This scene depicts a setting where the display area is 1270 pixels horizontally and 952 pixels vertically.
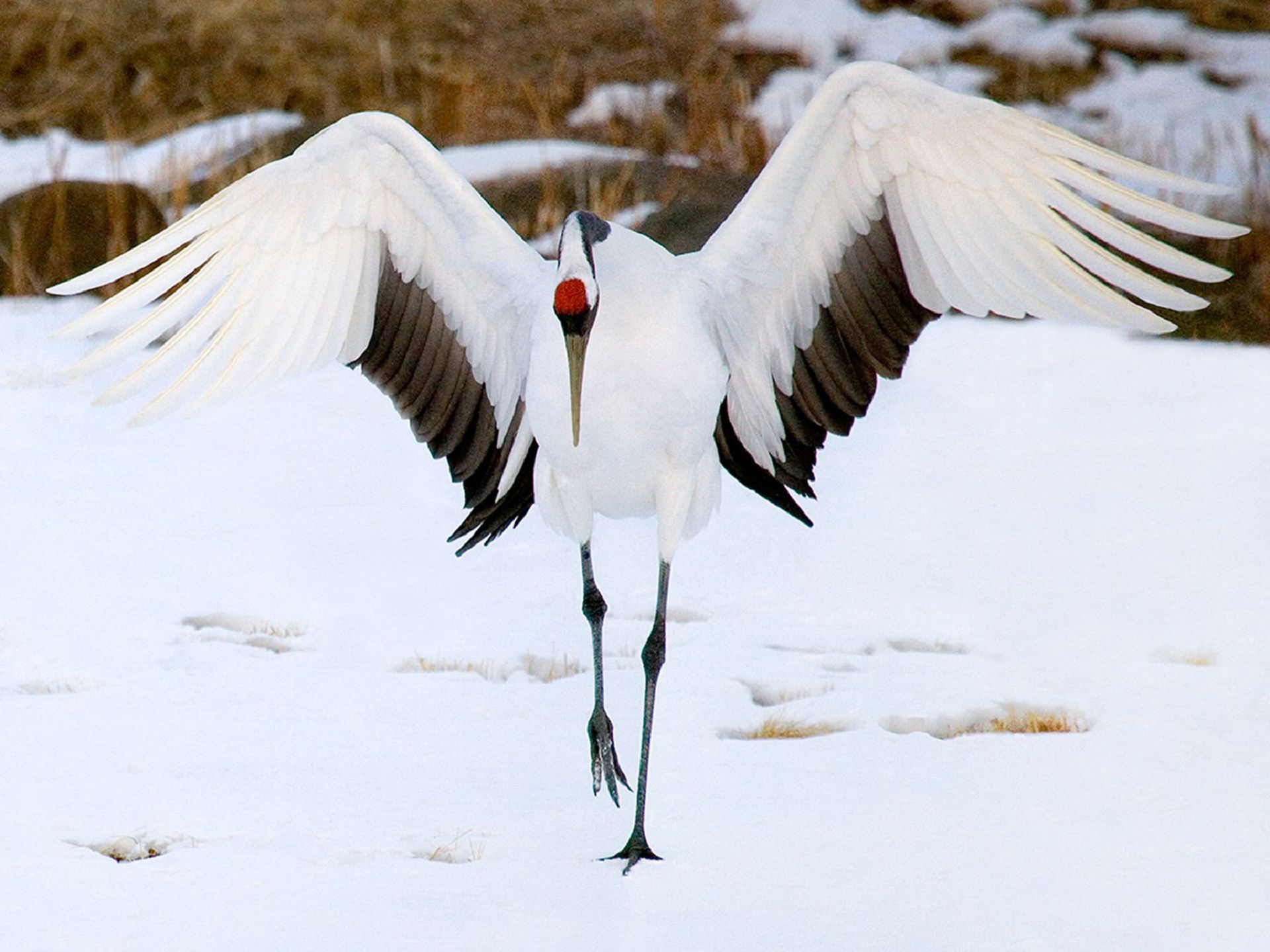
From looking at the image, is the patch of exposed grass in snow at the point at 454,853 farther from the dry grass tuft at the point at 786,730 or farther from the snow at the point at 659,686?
the dry grass tuft at the point at 786,730

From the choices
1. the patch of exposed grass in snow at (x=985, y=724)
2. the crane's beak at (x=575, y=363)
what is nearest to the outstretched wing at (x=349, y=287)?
the crane's beak at (x=575, y=363)

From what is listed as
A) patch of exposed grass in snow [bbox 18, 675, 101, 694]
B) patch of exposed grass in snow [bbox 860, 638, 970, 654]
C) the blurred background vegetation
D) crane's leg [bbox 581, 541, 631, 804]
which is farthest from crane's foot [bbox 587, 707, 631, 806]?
the blurred background vegetation

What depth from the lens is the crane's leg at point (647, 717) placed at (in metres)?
3.57

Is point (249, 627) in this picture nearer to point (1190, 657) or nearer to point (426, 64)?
point (1190, 657)

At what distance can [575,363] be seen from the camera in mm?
3496

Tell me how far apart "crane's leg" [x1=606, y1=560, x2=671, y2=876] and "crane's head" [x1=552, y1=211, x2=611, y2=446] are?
55 centimetres

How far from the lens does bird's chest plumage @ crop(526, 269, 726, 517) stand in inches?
143

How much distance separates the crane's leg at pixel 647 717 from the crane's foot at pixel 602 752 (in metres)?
0.06

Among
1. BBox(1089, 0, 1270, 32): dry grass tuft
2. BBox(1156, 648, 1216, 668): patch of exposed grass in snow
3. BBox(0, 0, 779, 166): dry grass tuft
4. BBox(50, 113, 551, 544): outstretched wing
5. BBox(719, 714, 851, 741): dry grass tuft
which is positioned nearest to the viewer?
BBox(50, 113, 551, 544): outstretched wing

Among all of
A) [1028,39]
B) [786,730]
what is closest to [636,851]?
[786,730]

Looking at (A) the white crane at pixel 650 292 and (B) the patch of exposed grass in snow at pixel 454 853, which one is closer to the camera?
(B) the patch of exposed grass in snow at pixel 454 853

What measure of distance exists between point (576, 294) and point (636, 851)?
3.60 ft

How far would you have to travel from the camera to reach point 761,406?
4254 millimetres

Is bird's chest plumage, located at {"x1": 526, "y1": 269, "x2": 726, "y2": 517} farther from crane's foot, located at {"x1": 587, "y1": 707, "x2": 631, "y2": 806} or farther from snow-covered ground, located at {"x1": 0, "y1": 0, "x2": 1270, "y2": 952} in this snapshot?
snow-covered ground, located at {"x1": 0, "y1": 0, "x2": 1270, "y2": 952}
